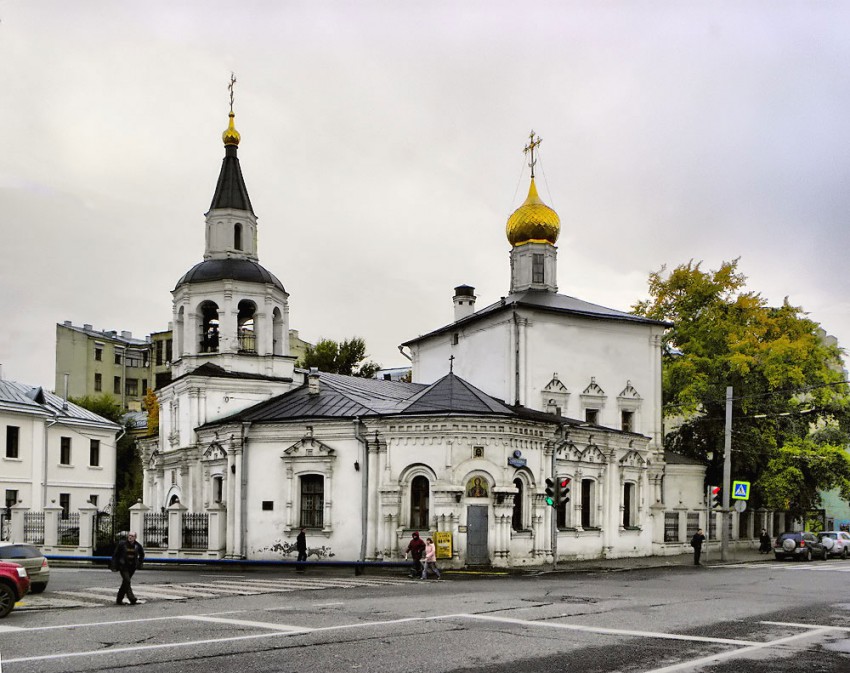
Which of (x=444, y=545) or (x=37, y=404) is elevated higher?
(x=37, y=404)

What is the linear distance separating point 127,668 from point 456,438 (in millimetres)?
18273

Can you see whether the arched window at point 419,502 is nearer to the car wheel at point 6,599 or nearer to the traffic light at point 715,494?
the traffic light at point 715,494

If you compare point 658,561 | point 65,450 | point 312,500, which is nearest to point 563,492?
point 312,500

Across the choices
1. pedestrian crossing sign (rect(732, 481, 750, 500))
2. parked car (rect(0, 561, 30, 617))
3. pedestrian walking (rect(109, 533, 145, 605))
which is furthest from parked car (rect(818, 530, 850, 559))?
parked car (rect(0, 561, 30, 617))

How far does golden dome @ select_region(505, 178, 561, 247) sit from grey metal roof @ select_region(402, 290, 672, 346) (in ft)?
8.27

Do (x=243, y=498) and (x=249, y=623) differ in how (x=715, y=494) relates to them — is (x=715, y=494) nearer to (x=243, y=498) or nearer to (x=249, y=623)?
(x=243, y=498)

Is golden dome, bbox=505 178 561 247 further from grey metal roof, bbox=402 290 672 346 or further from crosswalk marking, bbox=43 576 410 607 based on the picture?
crosswalk marking, bbox=43 576 410 607

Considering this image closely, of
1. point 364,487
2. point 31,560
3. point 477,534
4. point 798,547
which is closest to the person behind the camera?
point 31,560

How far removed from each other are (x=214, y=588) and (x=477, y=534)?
9.50 m

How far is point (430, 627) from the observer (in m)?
13.7

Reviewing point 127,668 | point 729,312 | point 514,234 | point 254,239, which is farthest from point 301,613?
point 729,312

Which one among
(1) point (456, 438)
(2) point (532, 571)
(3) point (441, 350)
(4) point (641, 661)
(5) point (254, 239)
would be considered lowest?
(2) point (532, 571)

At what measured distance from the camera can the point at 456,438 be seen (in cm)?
2814

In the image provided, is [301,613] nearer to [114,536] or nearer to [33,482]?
[114,536]
